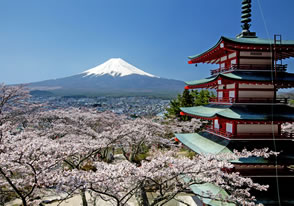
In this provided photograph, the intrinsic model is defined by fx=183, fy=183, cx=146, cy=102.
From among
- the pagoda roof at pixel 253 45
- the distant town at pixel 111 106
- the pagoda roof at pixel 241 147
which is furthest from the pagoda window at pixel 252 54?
the distant town at pixel 111 106

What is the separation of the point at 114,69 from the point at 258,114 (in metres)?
117

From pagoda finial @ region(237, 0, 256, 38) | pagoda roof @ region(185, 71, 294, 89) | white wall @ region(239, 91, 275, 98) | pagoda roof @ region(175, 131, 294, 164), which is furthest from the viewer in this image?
pagoda finial @ region(237, 0, 256, 38)

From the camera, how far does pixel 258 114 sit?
7.39 m

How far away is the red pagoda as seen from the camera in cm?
708

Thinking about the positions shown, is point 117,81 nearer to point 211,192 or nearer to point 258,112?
point 258,112

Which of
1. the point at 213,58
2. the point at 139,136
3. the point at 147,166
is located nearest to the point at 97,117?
the point at 139,136

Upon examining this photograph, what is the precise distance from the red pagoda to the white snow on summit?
111574 millimetres

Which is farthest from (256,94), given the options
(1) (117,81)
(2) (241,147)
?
(1) (117,81)

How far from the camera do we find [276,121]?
7.14m

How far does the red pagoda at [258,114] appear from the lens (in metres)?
7.08

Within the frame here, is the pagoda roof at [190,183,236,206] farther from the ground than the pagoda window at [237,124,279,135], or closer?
closer

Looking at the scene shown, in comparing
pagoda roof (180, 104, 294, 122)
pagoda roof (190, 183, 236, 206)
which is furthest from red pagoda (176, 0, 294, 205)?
pagoda roof (190, 183, 236, 206)

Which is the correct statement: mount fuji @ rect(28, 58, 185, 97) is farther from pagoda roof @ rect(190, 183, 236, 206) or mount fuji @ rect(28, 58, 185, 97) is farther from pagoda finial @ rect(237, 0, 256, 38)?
pagoda roof @ rect(190, 183, 236, 206)

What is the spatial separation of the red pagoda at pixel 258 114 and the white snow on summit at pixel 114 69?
4393 inches
